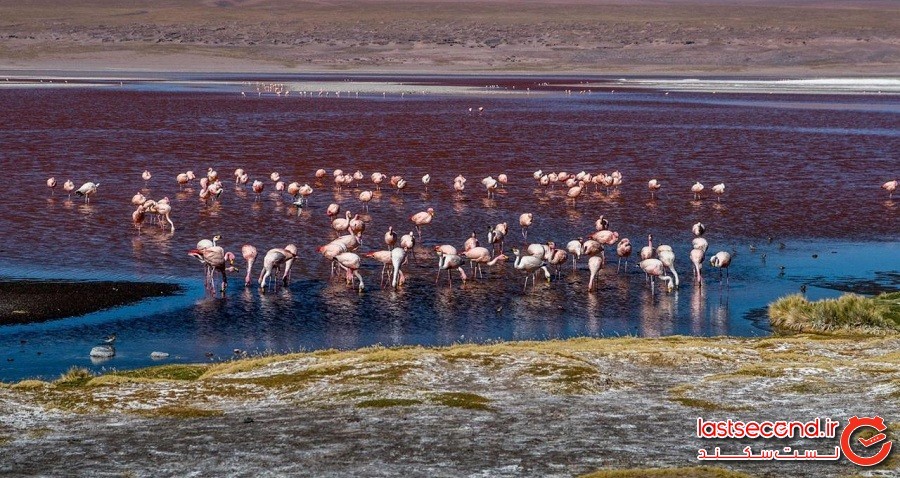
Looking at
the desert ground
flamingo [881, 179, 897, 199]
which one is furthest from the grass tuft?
the desert ground

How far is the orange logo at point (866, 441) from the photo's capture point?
35.2ft

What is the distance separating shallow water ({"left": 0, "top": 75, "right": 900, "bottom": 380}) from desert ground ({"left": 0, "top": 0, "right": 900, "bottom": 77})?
Answer: 238ft

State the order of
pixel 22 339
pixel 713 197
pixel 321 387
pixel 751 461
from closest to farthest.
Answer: pixel 751 461 < pixel 321 387 < pixel 22 339 < pixel 713 197

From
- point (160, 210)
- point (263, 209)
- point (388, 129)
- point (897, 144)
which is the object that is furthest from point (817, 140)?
point (160, 210)

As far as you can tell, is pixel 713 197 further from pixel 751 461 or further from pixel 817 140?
pixel 751 461

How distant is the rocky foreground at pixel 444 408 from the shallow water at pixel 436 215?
3.14 meters

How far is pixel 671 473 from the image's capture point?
10461 millimetres

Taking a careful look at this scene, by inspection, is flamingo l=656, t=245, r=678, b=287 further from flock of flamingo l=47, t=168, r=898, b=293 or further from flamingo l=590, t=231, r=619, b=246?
flamingo l=590, t=231, r=619, b=246

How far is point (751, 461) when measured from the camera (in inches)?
429

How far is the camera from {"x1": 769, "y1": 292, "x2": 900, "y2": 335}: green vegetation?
19234 mm

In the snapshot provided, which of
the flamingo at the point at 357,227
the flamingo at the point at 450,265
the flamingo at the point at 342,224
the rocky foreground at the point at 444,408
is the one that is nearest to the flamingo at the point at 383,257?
the flamingo at the point at 450,265

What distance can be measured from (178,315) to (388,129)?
36107 mm

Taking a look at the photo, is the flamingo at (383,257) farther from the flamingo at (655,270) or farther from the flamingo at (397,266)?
Result: the flamingo at (655,270)

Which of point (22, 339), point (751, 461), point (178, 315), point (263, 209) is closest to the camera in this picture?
point (751, 461)
